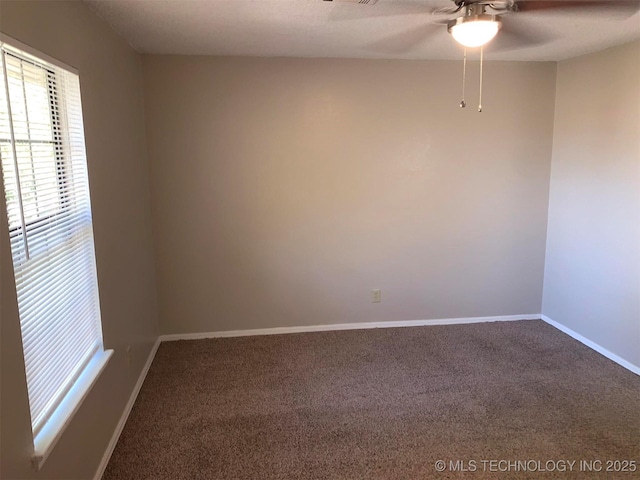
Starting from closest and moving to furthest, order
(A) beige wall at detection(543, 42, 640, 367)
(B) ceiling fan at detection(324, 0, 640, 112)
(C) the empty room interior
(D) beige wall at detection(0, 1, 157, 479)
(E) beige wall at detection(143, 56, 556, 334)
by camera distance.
Answer: (D) beige wall at detection(0, 1, 157, 479), (C) the empty room interior, (B) ceiling fan at detection(324, 0, 640, 112), (A) beige wall at detection(543, 42, 640, 367), (E) beige wall at detection(143, 56, 556, 334)

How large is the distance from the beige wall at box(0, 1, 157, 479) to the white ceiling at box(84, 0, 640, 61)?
25 cm

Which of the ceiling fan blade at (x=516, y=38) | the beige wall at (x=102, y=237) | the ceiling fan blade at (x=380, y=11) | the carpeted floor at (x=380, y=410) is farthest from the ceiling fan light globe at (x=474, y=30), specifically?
the carpeted floor at (x=380, y=410)

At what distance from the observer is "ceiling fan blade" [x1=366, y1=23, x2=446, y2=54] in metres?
2.71

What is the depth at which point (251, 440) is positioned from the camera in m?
2.47

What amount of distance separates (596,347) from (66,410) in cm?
356

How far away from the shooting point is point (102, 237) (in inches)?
94.1

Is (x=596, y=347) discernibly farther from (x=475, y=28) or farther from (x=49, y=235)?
(x=49, y=235)

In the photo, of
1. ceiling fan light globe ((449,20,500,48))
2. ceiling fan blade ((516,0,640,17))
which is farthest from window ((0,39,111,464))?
ceiling fan blade ((516,0,640,17))

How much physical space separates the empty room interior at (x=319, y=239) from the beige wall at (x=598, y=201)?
0.02m

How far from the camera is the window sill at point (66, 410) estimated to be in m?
1.59

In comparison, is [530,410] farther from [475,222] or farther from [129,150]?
[129,150]

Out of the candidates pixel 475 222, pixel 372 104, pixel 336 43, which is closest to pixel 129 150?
pixel 336 43

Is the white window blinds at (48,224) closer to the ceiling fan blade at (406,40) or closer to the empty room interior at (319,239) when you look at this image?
the empty room interior at (319,239)

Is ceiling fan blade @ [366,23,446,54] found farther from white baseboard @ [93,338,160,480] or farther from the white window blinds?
white baseboard @ [93,338,160,480]
